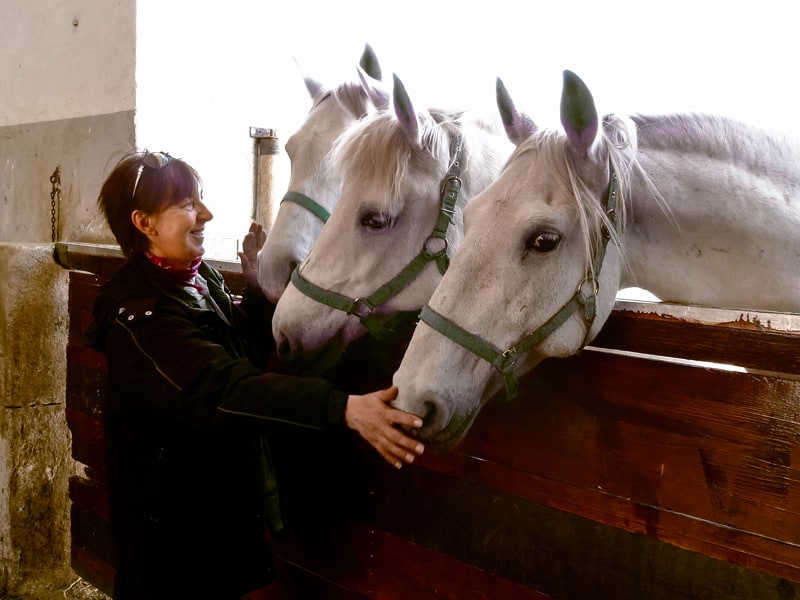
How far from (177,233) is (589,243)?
88 centimetres

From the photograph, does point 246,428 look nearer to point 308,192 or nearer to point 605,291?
point 605,291

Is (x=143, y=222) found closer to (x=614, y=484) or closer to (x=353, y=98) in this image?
(x=353, y=98)

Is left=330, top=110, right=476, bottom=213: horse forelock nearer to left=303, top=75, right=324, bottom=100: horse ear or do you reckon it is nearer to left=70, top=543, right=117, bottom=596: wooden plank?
left=303, top=75, right=324, bottom=100: horse ear

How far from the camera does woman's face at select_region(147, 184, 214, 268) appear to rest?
1461 millimetres

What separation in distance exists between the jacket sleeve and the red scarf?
10cm

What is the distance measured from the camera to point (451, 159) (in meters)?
1.41

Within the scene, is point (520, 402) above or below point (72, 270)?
above

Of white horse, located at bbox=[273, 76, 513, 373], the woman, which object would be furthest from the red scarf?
white horse, located at bbox=[273, 76, 513, 373]

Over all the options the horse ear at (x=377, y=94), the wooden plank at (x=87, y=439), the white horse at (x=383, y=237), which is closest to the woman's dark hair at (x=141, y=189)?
the white horse at (x=383, y=237)

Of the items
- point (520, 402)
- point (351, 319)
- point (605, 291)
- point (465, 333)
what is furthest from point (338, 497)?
point (605, 291)

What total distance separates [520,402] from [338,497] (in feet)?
1.94

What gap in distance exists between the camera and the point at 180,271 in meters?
1.46

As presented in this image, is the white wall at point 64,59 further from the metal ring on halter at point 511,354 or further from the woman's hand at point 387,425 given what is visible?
the metal ring on halter at point 511,354

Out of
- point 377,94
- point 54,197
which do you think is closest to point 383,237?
point 377,94
